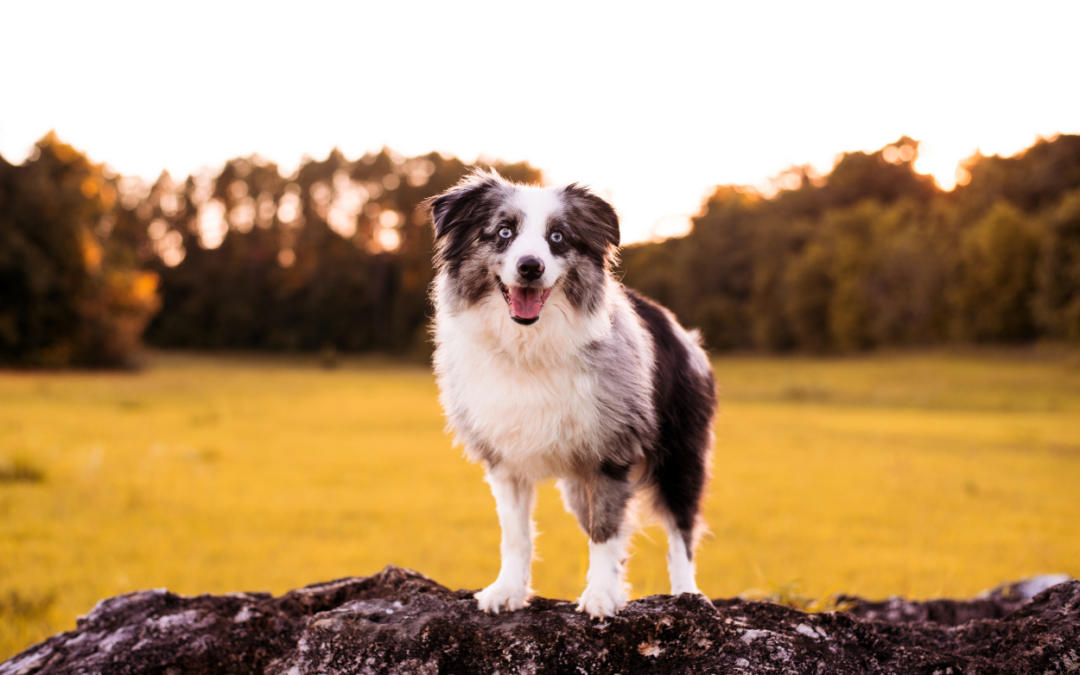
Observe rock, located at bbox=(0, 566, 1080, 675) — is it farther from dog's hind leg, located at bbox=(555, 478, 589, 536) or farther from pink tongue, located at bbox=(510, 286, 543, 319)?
pink tongue, located at bbox=(510, 286, 543, 319)

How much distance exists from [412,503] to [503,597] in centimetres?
752

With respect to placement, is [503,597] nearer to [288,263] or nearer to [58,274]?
[58,274]

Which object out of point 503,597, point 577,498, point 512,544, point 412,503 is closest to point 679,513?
point 577,498

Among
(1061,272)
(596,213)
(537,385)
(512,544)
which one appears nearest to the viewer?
(537,385)

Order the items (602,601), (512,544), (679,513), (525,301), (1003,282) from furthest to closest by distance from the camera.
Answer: (1003,282), (679,513), (512,544), (525,301), (602,601)

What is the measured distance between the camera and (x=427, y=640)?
2.89 metres

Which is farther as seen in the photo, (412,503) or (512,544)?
(412,503)

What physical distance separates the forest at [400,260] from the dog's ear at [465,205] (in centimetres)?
3352

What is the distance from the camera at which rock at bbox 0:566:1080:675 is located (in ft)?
9.11

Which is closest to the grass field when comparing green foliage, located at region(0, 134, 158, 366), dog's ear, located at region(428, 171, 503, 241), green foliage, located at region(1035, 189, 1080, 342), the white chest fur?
the white chest fur

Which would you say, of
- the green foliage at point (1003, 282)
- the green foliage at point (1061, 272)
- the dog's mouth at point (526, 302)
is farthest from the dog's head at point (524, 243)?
the green foliage at point (1003, 282)

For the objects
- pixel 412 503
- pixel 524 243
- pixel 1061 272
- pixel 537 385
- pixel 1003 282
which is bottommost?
pixel 412 503

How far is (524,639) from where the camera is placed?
2877mm

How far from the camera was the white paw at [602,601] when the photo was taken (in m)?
3.08
